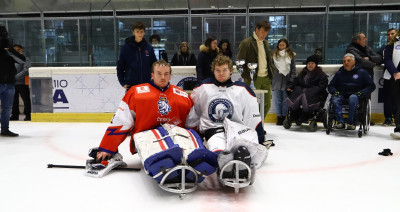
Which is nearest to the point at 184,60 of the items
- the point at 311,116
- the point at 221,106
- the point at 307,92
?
the point at 307,92

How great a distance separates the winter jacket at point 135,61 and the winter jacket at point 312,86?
200cm

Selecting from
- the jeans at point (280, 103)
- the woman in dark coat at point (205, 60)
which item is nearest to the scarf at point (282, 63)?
the jeans at point (280, 103)

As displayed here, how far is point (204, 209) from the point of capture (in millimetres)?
1708

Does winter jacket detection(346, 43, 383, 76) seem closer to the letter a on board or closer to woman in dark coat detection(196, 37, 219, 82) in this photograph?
woman in dark coat detection(196, 37, 219, 82)

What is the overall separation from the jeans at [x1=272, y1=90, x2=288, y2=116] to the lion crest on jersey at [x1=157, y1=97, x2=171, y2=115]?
2829 mm

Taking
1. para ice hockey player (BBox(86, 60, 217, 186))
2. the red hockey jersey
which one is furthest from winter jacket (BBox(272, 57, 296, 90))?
the red hockey jersey

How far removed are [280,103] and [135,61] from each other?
2342mm

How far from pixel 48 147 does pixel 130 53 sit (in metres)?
1.26

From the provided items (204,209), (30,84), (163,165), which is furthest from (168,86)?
(30,84)

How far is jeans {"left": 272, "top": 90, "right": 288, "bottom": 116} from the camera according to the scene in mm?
4855

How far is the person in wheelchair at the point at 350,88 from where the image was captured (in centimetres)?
390

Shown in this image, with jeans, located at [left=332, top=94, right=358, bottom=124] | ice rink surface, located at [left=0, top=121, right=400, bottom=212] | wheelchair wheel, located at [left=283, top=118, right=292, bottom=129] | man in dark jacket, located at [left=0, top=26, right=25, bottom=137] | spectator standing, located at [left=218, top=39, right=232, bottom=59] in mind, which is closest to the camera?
ice rink surface, located at [left=0, top=121, right=400, bottom=212]

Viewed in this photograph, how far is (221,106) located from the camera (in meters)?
2.45

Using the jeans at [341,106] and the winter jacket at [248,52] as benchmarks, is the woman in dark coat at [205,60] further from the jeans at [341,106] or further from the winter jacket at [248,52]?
the jeans at [341,106]
